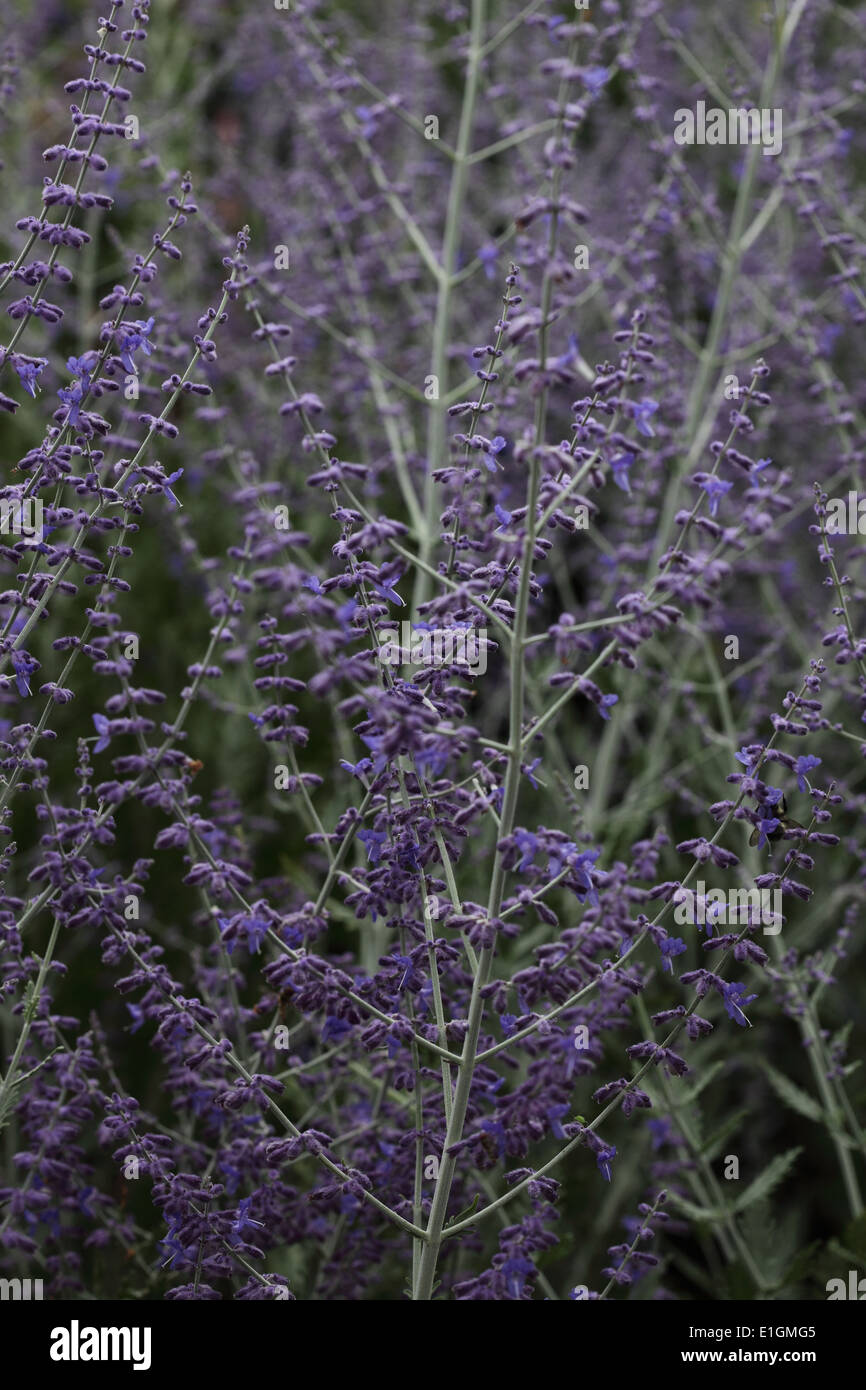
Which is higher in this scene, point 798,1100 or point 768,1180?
point 798,1100

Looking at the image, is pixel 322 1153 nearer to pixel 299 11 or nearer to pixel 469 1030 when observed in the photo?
pixel 469 1030

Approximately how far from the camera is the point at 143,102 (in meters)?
5.95

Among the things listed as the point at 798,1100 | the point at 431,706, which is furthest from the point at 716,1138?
the point at 431,706

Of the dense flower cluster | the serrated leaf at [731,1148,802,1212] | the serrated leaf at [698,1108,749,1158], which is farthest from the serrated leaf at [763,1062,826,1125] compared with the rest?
the serrated leaf at [698,1108,749,1158]

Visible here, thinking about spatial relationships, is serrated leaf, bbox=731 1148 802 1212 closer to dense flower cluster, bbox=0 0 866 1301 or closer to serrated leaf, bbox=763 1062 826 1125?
dense flower cluster, bbox=0 0 866 1301

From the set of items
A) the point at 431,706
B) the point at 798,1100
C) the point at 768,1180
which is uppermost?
the point at 431,706

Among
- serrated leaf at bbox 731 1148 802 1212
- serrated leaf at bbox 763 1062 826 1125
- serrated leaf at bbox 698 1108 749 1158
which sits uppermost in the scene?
serrated leaf at bbox 763 1062 826 1125

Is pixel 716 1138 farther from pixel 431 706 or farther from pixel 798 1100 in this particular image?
pixel 431 706

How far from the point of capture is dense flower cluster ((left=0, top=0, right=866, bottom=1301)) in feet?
6.76

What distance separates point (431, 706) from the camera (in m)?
2.07

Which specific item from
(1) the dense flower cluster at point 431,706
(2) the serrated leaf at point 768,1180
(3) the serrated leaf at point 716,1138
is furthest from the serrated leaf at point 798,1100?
(3) the serrated leaf at point 716,1138

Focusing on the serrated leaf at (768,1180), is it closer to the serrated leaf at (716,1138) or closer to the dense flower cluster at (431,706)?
the dense flower cluster at (431,706)
